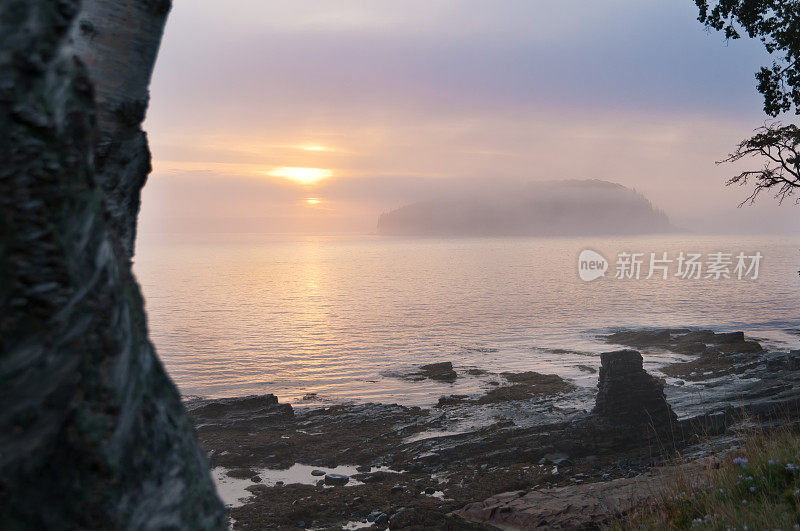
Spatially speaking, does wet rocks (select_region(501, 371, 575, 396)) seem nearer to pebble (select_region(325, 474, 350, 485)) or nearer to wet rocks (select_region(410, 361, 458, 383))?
wet rocks (select_region(410, 361, 458, 383))

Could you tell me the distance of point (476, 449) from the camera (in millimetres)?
16047

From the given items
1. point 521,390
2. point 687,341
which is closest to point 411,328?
point 687,341

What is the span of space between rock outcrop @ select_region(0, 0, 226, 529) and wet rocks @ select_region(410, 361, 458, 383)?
26637 mm

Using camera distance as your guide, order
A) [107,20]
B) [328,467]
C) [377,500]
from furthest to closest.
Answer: [328,467] < [377,500] < [107,20]

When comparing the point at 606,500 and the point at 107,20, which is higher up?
the point at 107,20

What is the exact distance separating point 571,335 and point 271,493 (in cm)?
3373

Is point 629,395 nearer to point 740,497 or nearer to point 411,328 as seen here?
point 740,497

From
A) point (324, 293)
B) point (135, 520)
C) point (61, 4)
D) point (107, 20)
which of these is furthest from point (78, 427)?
point (324, 293)

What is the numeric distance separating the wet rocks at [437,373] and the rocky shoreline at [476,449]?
5.48 meters

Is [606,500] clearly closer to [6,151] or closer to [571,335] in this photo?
[6,151]

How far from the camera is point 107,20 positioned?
2795mm

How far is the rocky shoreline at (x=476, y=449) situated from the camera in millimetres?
11297

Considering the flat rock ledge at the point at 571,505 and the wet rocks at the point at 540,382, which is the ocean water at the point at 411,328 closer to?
the wet rocks at the point at 540,382

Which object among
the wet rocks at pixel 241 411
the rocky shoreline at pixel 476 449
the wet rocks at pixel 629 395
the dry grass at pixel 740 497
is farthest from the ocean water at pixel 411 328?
the dry grass at pixel 740 497
